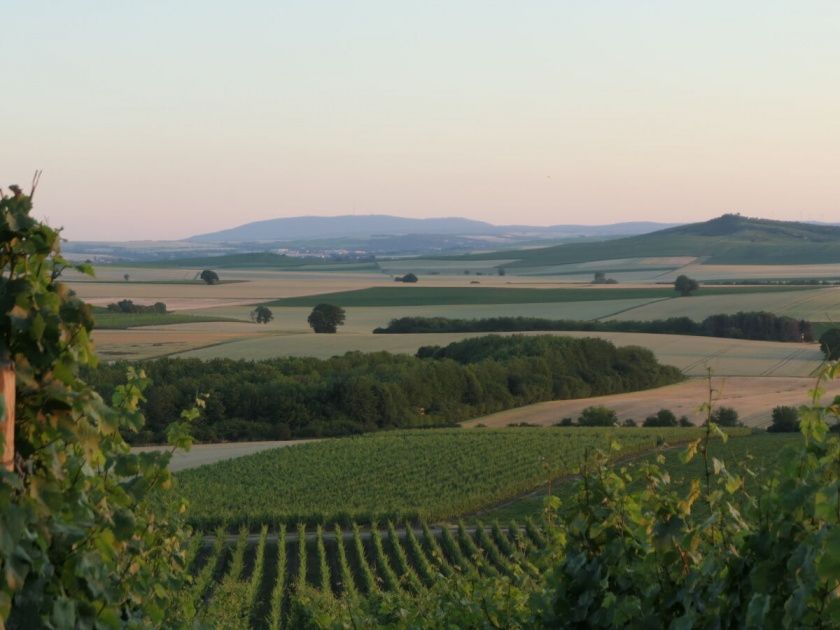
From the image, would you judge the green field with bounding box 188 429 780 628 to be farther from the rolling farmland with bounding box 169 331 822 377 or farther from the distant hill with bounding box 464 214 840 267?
the distant hill with bounding box 464 214 840 267

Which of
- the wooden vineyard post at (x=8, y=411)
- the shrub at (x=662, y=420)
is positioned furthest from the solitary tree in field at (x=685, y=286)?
the wooden vineyard post at (x=8, y=411)

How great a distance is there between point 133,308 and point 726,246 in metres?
80.1

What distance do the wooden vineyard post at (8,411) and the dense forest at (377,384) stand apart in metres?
45.7

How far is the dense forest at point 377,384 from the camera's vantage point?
5538cm

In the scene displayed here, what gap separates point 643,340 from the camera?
72.0m

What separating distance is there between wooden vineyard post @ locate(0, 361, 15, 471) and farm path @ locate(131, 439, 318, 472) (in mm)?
38631

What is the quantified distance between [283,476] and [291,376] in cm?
1954

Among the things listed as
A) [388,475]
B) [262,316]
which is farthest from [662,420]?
[262,316]

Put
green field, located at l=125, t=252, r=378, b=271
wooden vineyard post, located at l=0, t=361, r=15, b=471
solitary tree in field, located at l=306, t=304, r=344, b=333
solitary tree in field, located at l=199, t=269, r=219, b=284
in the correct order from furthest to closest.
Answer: green field, located at l=125, t=252, r=378, b=271, solitary tree in field, located at l=199, t=269, r=219, b=284, solitary tree in field, located at l=306, t=304, r=344, b=333, wooden vineyard post, located at l=0, t=361, r=15, b=471

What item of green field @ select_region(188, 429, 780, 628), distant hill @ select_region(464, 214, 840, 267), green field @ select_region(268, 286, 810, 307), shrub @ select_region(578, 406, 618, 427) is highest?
distant hill @ select_region(464, 214, 840, 267)

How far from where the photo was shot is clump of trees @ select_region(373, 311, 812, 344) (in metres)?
73.6

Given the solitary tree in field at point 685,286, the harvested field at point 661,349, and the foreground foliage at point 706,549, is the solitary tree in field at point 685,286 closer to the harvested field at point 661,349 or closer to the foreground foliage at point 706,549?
the harvested field at point 661,349

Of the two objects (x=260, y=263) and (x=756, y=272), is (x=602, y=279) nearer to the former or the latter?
(x=756, y=272)

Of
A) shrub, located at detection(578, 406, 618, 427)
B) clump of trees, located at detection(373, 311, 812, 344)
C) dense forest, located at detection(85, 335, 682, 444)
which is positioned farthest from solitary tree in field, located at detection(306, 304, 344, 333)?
shrub, located at detection(578, 406, 618, 427)
